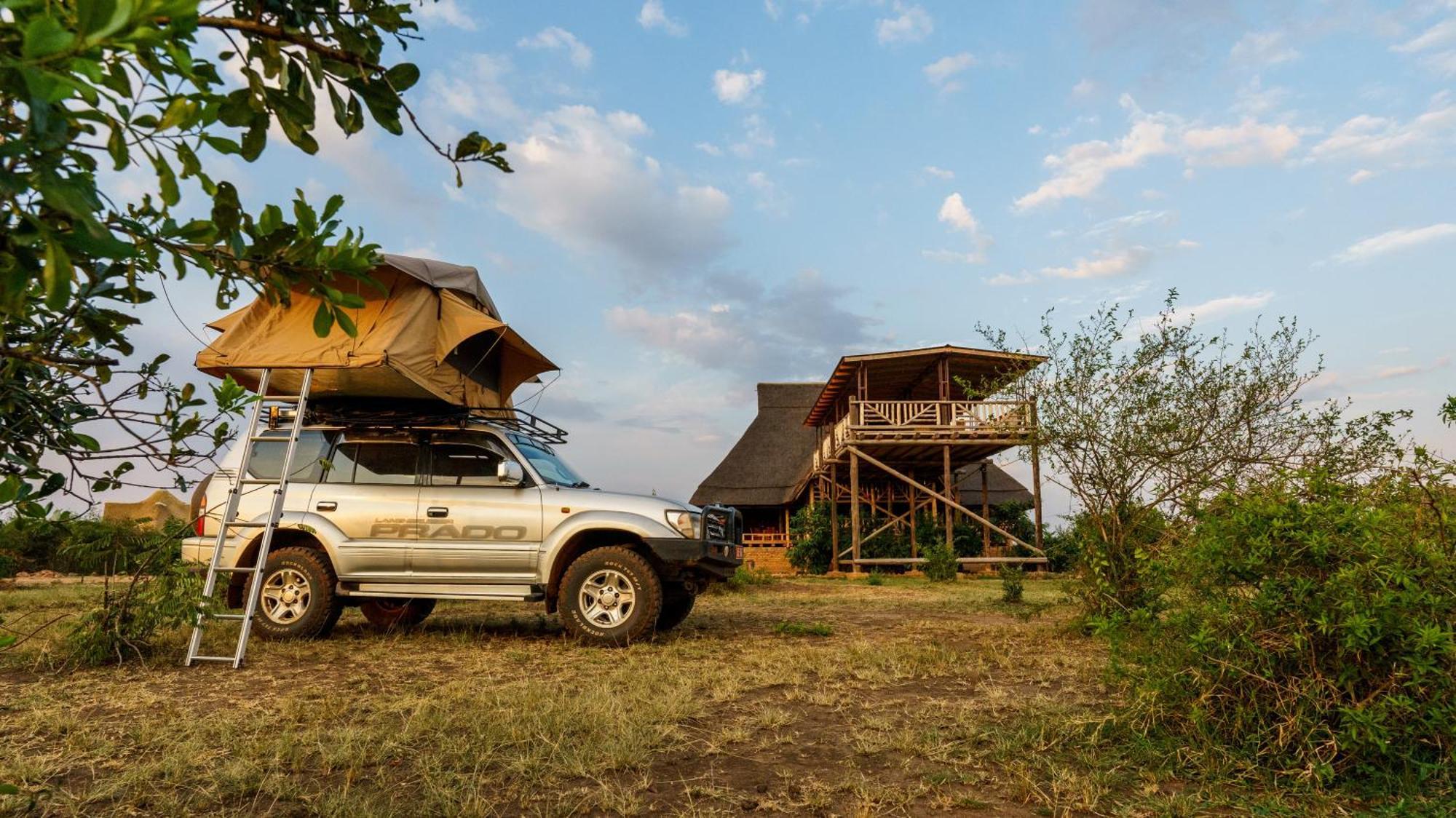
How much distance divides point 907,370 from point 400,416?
18.2 m

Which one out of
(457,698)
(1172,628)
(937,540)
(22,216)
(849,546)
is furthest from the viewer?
(849,546)

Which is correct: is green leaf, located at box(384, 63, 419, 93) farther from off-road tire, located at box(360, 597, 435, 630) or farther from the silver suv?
off-road tire, located at box(360, 597, 435, 630)

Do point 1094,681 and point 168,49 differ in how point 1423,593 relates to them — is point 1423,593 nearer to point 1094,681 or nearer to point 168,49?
point 1094,681

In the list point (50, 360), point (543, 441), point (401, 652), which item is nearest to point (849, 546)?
point (543, 441)

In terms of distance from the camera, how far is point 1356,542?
2941mm

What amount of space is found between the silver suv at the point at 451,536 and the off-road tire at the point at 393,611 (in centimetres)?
119

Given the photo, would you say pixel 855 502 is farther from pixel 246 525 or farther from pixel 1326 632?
pixel 1326 632

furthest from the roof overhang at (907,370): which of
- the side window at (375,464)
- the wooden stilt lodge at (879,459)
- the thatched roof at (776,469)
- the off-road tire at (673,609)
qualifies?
the side window at (375,464)

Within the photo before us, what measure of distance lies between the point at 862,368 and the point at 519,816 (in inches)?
774

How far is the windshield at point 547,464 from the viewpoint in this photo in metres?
7.38

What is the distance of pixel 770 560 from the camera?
85.2 ft

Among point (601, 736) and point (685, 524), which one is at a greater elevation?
point (685, 524)

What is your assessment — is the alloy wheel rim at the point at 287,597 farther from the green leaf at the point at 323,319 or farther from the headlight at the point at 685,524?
the green leaf at the point at 323,319

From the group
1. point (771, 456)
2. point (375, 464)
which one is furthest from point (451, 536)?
point (771, 456)
